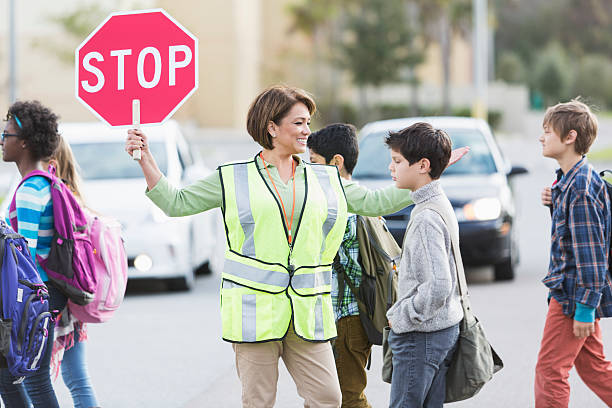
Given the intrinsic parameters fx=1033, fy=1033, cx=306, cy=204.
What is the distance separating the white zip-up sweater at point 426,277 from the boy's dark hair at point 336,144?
0.86 m

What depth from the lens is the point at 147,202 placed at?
1073 centimetres

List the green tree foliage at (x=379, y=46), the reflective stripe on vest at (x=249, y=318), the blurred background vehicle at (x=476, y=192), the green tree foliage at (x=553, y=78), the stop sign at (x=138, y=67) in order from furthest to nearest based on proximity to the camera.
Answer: the green tree foliage at (x=553, y=78) < the green tree foliage at (x=379, y=46) < the blurred background vehicle at (x=476, y=192) < the stop sign at (x=138, y=67) < the reflective stripe on vest at (x=249, y=318)

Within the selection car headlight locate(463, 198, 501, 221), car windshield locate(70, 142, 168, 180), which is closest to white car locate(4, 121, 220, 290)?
car windshield locate(70, 142, 168, 180)

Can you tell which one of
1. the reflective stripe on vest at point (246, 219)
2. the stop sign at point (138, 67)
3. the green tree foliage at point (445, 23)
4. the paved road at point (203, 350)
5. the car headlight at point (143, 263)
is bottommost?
the paved road at point (203, 350)

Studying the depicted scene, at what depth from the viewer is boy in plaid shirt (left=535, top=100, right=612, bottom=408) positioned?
477 cm

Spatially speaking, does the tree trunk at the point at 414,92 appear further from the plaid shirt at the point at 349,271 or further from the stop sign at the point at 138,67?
the stop sign at the point at 138,67

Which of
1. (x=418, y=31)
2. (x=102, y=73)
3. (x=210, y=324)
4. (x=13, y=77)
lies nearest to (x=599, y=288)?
(x=102, y=73)

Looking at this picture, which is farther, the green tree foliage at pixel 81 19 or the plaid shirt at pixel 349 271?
the green tree foliage at pixel 81 19

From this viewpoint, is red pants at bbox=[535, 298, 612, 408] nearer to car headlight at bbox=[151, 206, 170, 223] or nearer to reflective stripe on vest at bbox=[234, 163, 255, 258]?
reflective stripe on vest at bbox=[234, 163, 255, 258]

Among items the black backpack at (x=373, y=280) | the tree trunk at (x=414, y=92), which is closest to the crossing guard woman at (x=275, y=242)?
the black backpack at (x=373, y=280)

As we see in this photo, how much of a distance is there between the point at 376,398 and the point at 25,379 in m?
2.40

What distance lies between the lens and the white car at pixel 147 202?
1060 centimetres

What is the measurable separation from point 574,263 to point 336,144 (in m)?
1.28

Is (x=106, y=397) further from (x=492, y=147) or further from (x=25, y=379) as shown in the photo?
(x=492, y=147)
